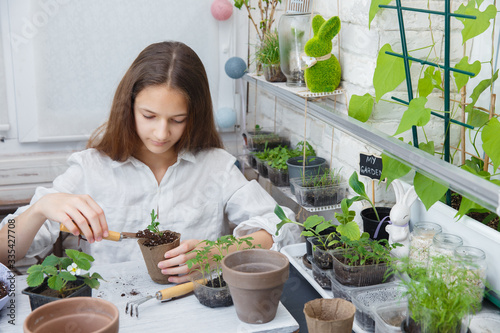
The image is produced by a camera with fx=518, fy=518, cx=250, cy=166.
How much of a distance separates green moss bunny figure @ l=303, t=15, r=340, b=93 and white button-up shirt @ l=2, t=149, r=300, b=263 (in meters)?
0.38

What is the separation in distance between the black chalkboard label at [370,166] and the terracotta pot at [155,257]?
0.59 metres

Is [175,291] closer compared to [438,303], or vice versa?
[438,303]

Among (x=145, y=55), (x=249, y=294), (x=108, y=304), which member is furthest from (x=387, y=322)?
(x=145, y=55)

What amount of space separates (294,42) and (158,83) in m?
0.57

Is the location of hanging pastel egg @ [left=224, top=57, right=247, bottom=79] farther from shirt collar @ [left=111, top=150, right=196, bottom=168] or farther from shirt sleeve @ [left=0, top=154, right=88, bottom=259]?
shirt sleeve @ [left=0, top=154, right=88, bottom=259]

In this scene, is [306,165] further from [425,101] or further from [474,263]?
[474,263]

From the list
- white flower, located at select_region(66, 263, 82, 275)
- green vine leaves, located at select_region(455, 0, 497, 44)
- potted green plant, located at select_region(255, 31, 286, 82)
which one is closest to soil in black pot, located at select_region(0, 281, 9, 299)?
white flower, located at select_region(66, 263, 82, 275)

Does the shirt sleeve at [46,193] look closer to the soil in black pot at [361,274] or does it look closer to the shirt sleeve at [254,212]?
the shirt sleeve at [254,212]

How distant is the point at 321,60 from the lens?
157 cm

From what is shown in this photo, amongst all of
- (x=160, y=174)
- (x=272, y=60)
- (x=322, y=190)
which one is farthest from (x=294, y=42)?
(x=160, y=174)

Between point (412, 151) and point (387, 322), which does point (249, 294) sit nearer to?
point (387, 322)

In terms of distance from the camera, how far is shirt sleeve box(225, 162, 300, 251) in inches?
57.8

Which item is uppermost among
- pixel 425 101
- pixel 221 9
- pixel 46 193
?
pixel 221 9

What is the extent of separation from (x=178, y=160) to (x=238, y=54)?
3.64 ft
